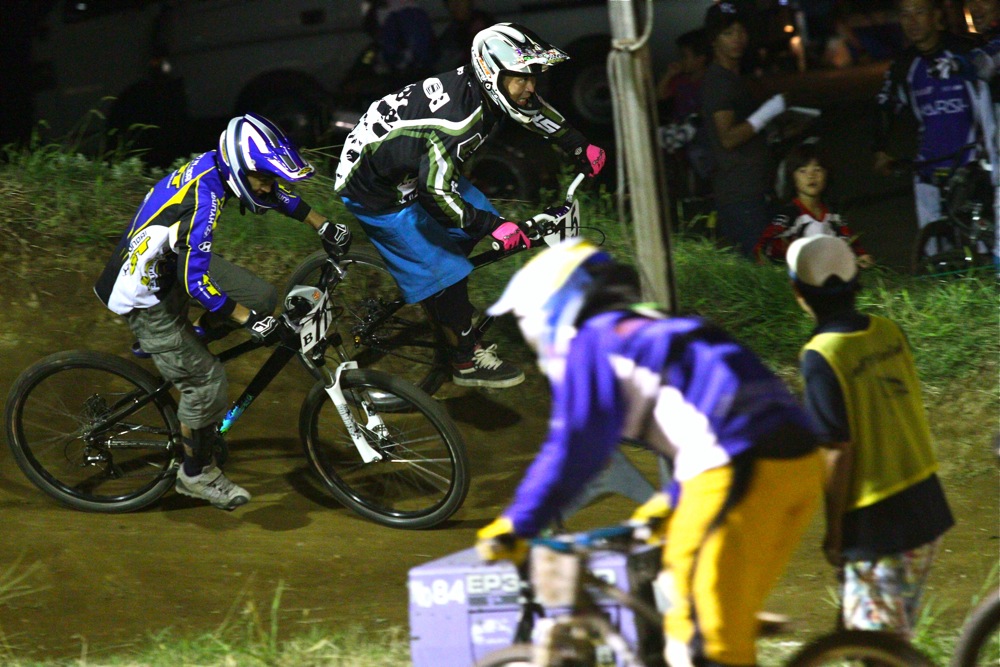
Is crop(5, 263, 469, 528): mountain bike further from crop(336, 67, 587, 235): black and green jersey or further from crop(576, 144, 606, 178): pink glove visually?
crop(576, 144, 606, 178): pink glove

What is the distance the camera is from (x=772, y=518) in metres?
3.23

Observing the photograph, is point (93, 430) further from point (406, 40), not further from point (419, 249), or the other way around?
point (406, 40)

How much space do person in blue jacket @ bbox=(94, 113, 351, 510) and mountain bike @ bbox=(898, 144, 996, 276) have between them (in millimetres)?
4079

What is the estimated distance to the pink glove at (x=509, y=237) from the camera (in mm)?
6156

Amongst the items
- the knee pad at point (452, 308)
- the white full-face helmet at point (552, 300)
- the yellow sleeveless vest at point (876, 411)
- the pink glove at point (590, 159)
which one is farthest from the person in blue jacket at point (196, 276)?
the yellow sleeveless vest at point (876, 411)

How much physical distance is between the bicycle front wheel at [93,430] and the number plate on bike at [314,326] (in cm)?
77

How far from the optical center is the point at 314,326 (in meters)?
5.84

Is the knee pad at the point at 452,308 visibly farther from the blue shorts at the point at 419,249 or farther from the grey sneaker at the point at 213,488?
the grey sneaker at the point at 213,488

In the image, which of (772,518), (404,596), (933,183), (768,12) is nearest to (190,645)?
(404,596)

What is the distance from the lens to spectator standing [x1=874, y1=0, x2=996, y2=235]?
785 centimetres

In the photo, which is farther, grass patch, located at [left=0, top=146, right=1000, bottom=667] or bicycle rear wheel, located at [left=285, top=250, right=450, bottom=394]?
bicycle rear wheel, located at [left=285, top=250, right=450, bottom=394]

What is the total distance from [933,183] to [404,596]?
182 inches

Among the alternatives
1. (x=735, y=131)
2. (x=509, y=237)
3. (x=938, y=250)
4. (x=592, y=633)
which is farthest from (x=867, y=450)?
(x=938, y=250)

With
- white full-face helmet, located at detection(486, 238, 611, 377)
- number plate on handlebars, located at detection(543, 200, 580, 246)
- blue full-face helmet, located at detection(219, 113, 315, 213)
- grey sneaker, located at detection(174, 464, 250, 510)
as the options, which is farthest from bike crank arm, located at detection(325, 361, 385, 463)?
white full-face helmet, located at detection(486, 238, 611, 377)
